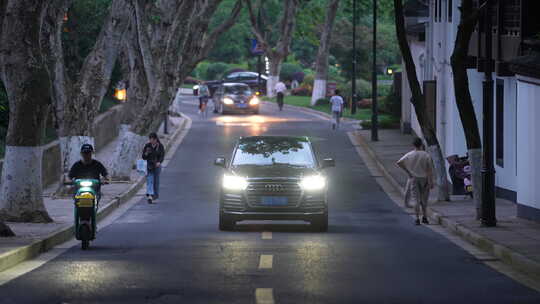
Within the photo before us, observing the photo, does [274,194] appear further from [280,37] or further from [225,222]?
[280,37]

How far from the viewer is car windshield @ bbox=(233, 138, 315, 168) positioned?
21812mm

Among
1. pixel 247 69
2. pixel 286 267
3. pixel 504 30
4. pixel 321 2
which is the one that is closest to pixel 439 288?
pixel 286 267

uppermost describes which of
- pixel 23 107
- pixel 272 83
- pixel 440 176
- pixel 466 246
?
pixel 272 83

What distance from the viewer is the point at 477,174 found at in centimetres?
2323

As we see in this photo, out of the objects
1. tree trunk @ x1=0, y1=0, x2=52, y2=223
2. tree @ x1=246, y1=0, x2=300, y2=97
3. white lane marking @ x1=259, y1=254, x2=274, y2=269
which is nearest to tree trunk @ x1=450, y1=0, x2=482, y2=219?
white lane marking @ x1=259, y1=254, x2=274, y2=269

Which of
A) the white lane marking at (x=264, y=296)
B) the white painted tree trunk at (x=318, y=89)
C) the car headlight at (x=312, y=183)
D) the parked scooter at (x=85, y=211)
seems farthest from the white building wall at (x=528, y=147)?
the white painted tree trunk at (x=318, y=89)

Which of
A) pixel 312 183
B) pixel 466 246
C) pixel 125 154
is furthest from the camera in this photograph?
pixel 125 154

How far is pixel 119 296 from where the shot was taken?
13039 mm

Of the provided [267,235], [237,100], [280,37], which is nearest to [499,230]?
[267,235]

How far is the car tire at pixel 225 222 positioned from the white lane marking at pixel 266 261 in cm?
435

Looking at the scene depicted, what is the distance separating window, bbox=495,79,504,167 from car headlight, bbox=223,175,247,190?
10.5m

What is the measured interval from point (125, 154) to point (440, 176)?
33.1 feet

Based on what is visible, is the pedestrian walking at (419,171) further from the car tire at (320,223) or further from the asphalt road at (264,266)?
the car tire at (320,223)

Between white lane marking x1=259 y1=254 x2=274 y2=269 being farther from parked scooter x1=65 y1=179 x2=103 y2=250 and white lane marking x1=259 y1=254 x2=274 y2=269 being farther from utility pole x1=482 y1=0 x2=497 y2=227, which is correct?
utility pole x1=482 y1=0 x2=497 y2=227
